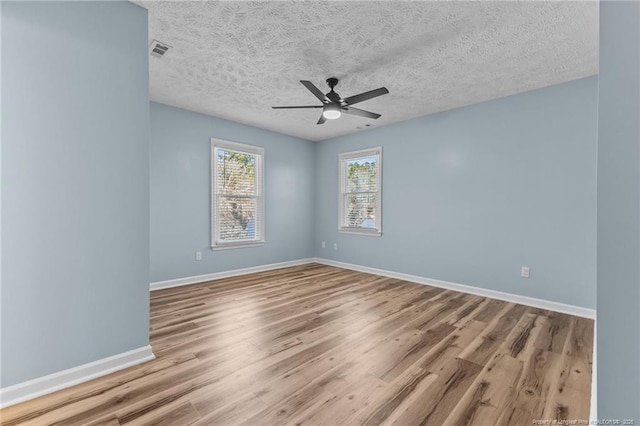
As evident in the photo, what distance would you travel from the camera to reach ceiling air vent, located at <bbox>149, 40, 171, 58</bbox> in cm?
259

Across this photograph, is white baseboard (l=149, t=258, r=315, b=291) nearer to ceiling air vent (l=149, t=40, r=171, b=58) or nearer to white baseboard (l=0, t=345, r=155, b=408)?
white baseboard (l=0, t=345, r=155, b=408)

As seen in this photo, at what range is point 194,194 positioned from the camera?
447cm

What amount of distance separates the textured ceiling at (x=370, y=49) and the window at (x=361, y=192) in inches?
56.7

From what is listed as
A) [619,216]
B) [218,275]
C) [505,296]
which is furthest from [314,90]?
[505,296]

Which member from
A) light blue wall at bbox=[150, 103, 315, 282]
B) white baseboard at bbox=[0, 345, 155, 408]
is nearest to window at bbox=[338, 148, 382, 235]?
light blue wall at bbox=[150, 103, 315, 282]

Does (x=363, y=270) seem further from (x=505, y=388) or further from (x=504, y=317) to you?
(x=505, y=388)

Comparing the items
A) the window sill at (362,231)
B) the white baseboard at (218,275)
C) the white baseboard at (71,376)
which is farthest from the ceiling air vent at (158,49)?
the window sill at (362,231)

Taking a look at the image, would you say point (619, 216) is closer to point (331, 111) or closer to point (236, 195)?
point (331, 111)

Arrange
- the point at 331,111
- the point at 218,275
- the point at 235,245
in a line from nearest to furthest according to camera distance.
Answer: the point at 331,111 < the point at 218,275 < the point at 235,245

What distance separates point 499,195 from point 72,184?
4.45m

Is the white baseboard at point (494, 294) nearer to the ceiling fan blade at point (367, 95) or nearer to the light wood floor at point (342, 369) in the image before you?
the light wood floor at point (342, 369)

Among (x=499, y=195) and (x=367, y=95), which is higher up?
(x=367, y=95)

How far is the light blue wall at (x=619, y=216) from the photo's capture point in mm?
617

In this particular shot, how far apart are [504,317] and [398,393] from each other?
6.51 ft
